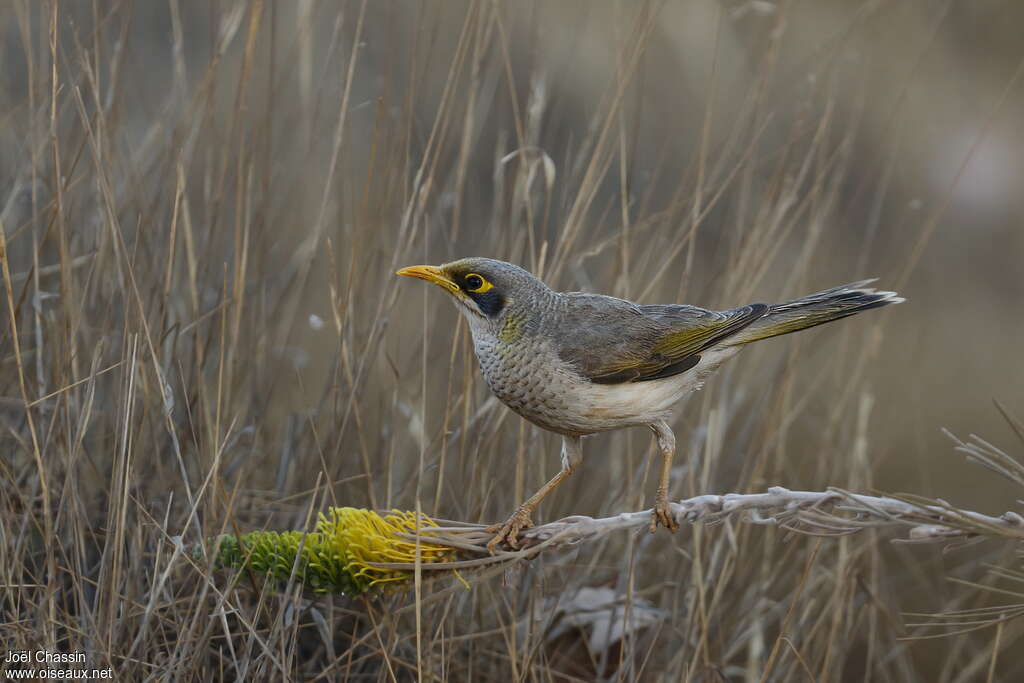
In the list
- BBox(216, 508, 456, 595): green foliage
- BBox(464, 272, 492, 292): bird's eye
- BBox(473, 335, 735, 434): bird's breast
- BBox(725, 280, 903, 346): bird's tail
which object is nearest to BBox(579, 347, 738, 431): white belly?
BBox(473, 335, 735, 434): bird's breast

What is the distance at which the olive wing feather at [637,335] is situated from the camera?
200 centimetres

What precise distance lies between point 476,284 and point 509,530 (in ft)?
1.44

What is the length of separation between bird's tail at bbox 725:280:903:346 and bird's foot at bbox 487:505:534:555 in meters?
0.53

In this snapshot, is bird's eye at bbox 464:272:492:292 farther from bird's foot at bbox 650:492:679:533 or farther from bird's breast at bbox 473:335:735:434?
bird's foot at bbox 650:492:679:533

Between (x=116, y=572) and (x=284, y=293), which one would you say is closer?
(x=116, y=572)

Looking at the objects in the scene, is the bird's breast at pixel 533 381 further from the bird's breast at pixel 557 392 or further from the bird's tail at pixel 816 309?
the bird's tail at pixel 816 309

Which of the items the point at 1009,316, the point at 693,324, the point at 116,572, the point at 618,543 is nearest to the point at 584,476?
the point at 618,543

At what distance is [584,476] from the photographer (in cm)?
319

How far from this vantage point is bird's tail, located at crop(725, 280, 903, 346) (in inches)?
72.4

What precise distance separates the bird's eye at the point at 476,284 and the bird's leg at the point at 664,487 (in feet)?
1.33

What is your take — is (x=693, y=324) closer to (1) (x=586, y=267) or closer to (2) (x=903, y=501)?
(2) (x=903, y=501)

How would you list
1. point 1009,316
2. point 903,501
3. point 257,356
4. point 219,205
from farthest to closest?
point 1009,316
point 257,356
point 219,205
point 903,501

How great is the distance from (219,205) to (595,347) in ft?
3.97

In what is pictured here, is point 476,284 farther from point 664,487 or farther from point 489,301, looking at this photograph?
point 664,487
